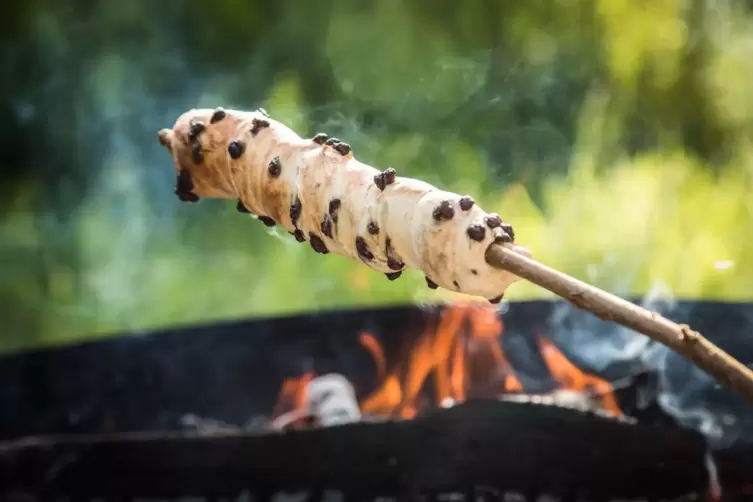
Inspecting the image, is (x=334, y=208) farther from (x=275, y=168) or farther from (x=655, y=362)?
(x=655, y=362)

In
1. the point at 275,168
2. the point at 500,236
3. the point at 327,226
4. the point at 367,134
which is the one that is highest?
the point at 367,134

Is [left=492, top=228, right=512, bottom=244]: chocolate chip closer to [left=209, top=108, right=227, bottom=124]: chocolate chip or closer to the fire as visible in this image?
[left=209, top=108, right=227, bottom=124]: chocolate chip

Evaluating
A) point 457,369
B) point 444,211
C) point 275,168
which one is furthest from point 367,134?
point 444,211

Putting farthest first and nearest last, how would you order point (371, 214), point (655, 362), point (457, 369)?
point (457, 369) → point (655, 362) → point (371, 214)

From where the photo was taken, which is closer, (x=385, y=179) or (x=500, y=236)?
(x=500, y=236)

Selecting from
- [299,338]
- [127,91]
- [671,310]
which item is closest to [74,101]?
[127,91]

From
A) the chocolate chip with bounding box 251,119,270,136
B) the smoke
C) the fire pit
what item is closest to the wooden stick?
the chocolate chip with bounding box 251,119,270,136

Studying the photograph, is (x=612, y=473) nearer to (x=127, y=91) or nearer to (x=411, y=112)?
(x=411, y=112)
